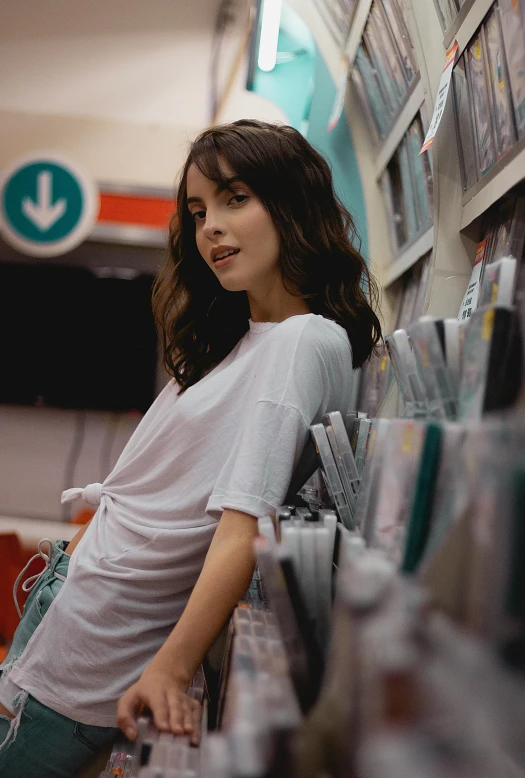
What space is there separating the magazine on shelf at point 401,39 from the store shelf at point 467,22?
21.7 inches

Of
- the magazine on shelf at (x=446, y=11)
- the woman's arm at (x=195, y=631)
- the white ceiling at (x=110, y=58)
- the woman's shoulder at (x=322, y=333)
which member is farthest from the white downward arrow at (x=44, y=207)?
the woman's arm at (x=195, y=631)

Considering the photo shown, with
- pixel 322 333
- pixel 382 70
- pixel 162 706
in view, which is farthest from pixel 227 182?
pixel 382 70

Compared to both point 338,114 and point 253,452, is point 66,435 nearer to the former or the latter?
point 338,114

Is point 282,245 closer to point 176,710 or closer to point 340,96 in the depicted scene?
point 176,710

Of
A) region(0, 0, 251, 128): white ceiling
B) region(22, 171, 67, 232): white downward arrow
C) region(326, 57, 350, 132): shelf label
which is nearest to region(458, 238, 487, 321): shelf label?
region(326, 57, 350, 132): shelf label

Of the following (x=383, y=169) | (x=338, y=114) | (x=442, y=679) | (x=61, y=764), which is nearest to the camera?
(x=442, y=679)

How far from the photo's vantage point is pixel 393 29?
6.51ft

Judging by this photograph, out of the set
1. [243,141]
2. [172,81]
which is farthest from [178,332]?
[172,81]

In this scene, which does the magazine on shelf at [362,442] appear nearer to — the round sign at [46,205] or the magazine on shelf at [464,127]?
the magazine on shelf at [464,127]

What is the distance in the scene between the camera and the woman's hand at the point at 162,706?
30.4 inches

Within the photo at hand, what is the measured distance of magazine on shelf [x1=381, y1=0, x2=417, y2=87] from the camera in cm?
187

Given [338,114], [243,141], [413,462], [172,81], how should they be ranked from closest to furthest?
[413,462] → [243,141] → [338,114] → [172,81]

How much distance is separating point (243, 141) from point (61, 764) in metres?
1.02

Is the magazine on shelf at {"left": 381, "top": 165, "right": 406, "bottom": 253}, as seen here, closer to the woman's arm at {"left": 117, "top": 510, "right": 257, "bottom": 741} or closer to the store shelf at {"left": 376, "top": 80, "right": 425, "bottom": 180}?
the store shelf at {"left": 376, "top": 80, "right": 425, "bottom": 180}
